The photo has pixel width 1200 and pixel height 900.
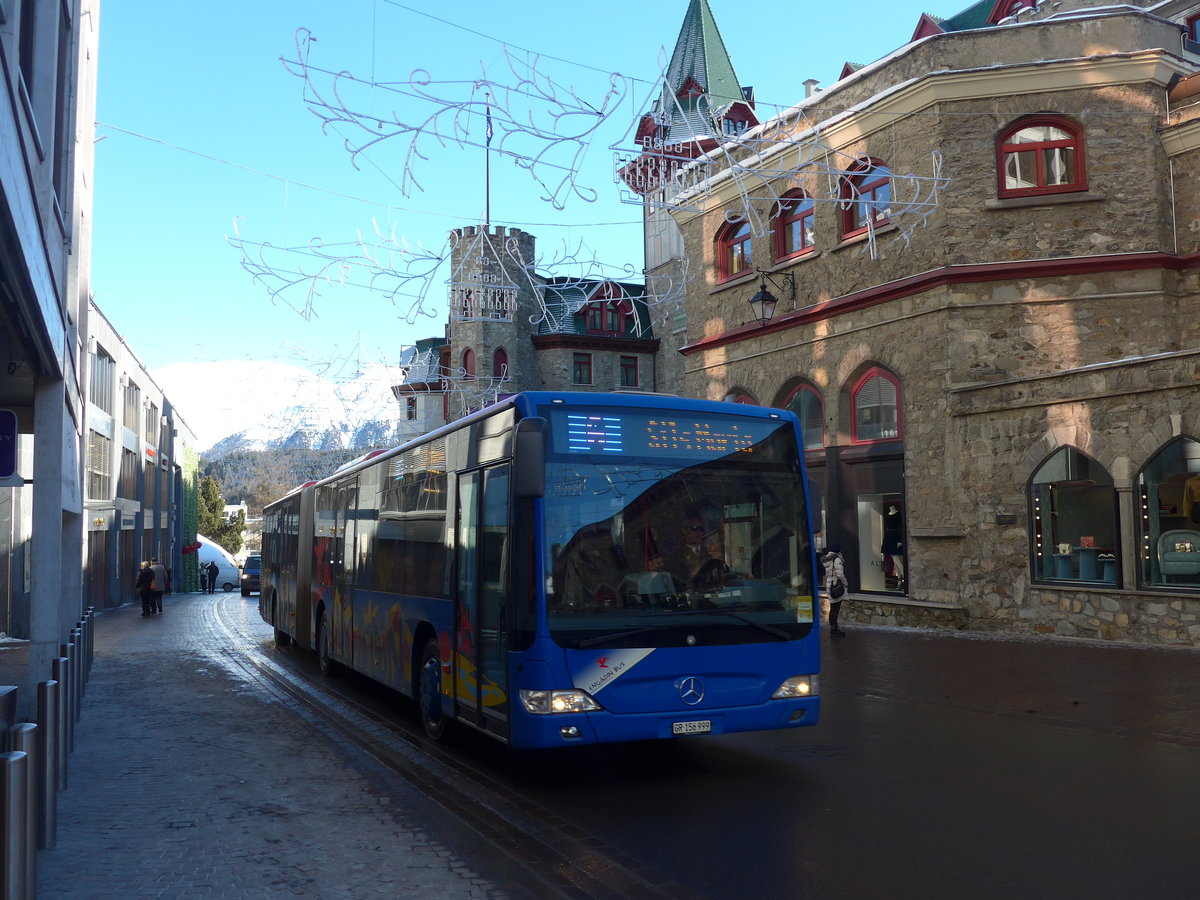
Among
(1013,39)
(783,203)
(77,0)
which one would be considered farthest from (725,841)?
(783,203)

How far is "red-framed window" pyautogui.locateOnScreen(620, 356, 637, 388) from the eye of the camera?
54.1 metres

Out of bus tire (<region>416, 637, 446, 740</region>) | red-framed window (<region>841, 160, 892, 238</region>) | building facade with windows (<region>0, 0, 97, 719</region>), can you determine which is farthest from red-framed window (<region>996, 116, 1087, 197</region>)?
building facade with windows (<region>0, 0, 97, 719</region>)

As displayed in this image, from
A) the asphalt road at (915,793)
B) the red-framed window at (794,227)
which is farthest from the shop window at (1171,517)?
the red-framed window at (794,227)

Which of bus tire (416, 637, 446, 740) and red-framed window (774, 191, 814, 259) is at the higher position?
red-framed window (774, 191, 814, 259)

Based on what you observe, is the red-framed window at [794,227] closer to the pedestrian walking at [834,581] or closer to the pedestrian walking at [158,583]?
the pedestrian walking at [834,581]

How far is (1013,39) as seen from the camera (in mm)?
19156

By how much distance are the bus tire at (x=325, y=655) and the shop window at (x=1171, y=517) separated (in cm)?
1149

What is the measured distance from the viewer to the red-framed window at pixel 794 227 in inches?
907

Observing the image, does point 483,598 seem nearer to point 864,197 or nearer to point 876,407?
point 876,407

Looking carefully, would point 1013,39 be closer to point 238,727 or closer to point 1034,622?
point 1034,622

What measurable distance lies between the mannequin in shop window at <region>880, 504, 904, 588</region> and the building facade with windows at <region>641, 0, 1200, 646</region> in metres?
0.04

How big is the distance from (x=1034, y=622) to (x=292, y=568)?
11922 millimetres

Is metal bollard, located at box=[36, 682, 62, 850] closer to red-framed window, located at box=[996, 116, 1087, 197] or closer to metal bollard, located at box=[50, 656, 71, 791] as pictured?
metal bollard, located at box=[50, 656, 71, 791]

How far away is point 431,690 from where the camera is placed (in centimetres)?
981
